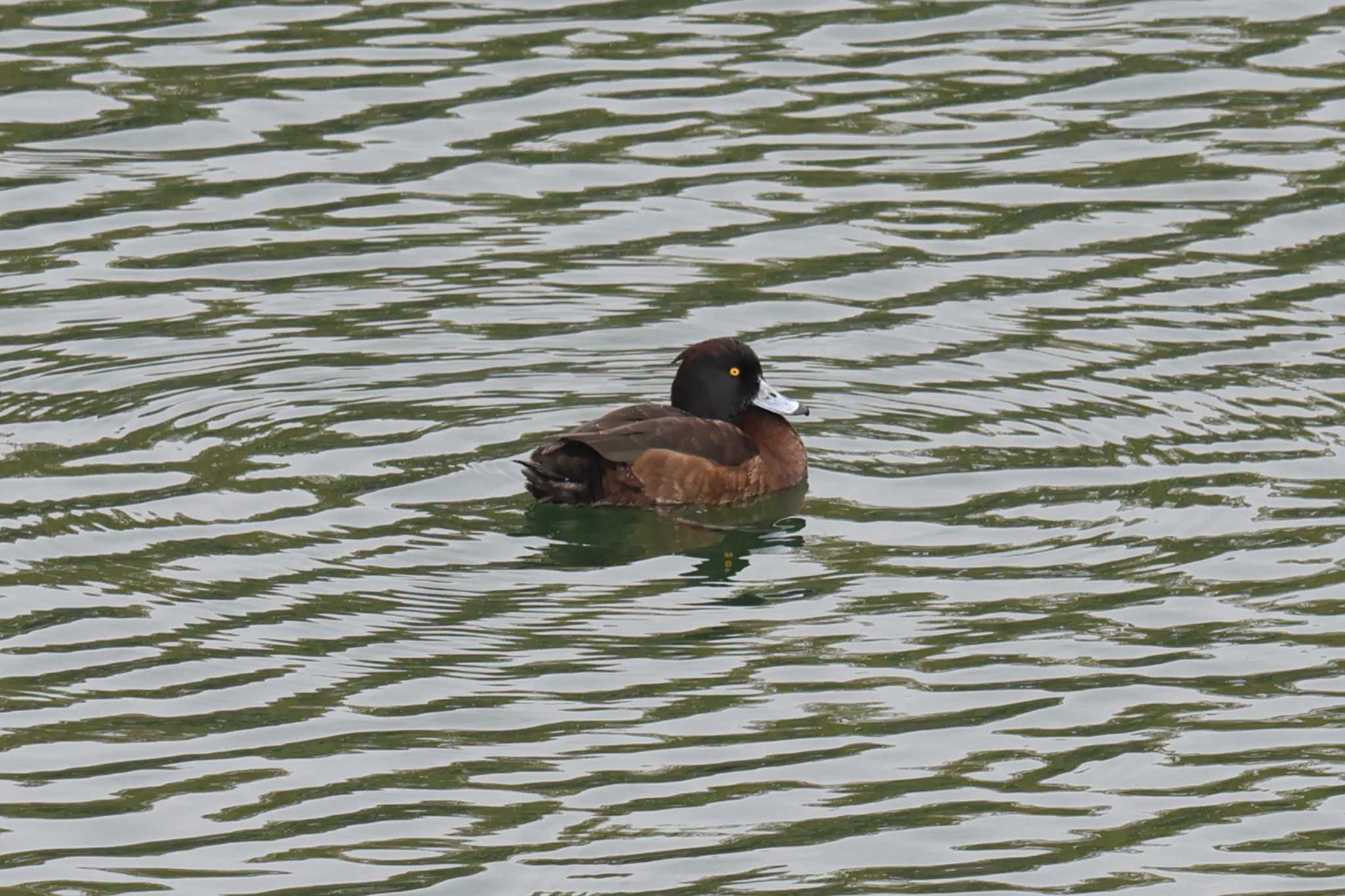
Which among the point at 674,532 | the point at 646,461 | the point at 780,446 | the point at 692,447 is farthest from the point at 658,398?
the point at 674,532

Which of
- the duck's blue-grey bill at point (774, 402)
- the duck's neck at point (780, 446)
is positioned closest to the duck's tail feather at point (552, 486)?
the duck's neck at point (780, 446)

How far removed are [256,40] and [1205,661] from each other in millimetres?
10001

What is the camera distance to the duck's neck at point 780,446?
41.7 ft

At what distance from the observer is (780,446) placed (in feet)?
42.0

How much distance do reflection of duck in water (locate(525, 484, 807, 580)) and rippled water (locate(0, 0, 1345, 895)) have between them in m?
0.05

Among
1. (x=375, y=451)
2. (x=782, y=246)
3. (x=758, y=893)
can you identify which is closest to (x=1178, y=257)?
(x=782, y=246)

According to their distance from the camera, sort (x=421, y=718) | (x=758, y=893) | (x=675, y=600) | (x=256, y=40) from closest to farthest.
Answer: (x=758, y=893), (x=421, y=718), (x=675, y=600), (x=256, y=40)

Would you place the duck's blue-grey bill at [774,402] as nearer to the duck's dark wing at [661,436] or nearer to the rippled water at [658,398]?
the duck's dark wing at [661,436]

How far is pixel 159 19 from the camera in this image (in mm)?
18312

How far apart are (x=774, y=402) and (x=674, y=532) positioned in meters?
1.07

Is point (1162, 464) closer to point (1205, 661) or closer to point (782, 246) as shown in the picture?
point (1205, 661)

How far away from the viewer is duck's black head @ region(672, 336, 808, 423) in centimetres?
1298

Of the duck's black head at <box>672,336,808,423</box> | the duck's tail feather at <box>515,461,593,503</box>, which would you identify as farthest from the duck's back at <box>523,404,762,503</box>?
the duck's black head at <box>672,336,808,423</box>

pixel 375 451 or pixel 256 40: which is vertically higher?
pixel 256 40
